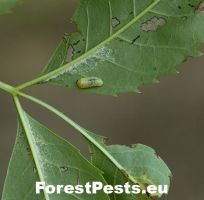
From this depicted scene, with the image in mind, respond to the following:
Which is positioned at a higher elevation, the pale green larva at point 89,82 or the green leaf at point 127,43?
the green leaf at point 127,43

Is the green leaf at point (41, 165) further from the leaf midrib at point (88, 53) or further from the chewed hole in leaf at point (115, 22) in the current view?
the chewed hole in leaf at point (115, 22)

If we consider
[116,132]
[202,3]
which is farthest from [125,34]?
[116,132]

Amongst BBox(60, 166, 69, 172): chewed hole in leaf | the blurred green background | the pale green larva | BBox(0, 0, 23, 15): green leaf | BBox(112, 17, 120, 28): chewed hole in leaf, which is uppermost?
the blurred green background

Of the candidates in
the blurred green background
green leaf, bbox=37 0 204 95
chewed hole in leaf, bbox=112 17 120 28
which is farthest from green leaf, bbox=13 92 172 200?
the blurred green background

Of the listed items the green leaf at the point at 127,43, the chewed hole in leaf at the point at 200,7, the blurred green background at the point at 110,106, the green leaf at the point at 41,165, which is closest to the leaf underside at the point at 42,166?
the green leaf at the point at 41,165

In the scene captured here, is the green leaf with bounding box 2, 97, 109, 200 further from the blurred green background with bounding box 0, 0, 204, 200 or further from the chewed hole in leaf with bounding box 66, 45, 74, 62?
the blurred green background with bounding box 0, 0, 204, 200

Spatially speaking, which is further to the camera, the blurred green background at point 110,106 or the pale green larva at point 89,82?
the blurred green background at point 110,106

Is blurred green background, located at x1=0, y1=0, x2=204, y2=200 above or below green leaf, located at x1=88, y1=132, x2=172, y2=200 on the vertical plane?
above
